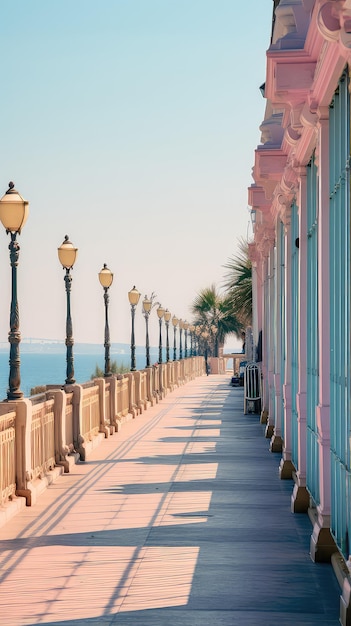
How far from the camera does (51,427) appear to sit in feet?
55.9

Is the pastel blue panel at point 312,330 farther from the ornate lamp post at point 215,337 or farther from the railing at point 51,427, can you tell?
the ornate lamp post at point 215,337

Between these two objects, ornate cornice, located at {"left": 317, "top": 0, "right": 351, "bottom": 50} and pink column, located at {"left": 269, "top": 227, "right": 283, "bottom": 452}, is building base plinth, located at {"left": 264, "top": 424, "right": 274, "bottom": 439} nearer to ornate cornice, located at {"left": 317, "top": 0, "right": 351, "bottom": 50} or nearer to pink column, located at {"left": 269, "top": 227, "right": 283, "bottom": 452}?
pink column, located at {"left": 269, "top": 227, "right": 283, "bottom": 452}

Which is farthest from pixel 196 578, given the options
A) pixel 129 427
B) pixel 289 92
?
pixel 129 427

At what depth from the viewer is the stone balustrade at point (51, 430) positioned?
13828 millimetres

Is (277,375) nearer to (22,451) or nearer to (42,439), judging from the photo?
(42,439)

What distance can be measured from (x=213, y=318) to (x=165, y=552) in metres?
82.4

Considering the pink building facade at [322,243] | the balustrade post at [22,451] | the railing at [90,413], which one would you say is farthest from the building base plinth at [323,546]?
the railing at [90,413]

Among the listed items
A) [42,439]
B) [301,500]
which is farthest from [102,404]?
[301,500]

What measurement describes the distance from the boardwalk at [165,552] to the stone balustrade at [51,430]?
1.07ft

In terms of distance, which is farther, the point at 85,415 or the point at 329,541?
the point at 85,415

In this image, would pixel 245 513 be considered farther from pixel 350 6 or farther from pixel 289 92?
pixel 350 6

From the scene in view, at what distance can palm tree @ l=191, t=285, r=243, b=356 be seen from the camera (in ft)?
299

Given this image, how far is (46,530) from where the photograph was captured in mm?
12359

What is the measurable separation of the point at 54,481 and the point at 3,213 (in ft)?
14.2
